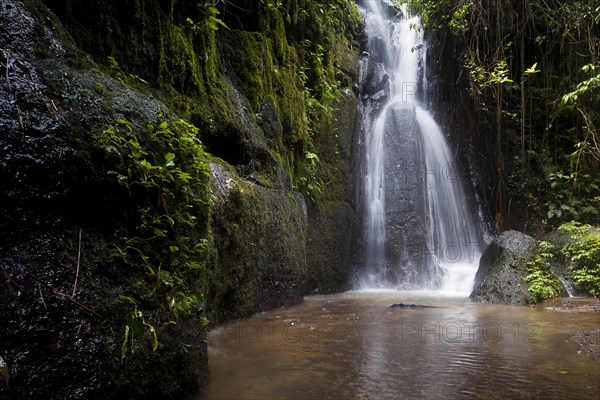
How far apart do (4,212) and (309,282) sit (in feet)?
18.6

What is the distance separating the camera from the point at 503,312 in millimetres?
5074

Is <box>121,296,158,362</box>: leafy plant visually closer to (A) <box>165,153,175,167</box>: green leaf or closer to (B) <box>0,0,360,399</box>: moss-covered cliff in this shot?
(B) <box>0,0,360,399</box>: moss-covered cliff

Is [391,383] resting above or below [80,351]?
below

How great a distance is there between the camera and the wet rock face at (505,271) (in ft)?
19.6

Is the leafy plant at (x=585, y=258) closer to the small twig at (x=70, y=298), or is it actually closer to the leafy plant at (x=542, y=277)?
the leafy plant at (x=542, y=277)

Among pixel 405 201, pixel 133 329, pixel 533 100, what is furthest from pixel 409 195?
pixel 133 329

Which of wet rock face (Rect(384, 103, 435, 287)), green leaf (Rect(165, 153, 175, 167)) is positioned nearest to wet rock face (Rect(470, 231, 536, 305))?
wet rock face (Rect(384, 103, 435, 287))

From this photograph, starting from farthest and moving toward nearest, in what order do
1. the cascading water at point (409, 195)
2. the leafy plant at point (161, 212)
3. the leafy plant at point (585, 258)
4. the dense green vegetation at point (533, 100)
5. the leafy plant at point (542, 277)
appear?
1. the dense green vegetation at point (533, 100)
2. the cascading water at point (409, 195)
3. the leafy plant at point (585, 258)
4. the leafy plant at point (542, 277)
5. the leafy plant at point (161, 212)

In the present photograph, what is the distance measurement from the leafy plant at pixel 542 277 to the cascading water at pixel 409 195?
4.49 feet

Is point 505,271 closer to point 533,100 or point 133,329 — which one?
point 533,100

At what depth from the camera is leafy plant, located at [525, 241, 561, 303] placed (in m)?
5.90

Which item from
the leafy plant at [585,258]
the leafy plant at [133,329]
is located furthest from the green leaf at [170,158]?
the leafy plant at [585,258]

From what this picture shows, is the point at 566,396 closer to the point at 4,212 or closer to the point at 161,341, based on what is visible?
the point at 161,341

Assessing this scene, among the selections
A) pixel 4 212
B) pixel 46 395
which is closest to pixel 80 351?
pixel 46 395
